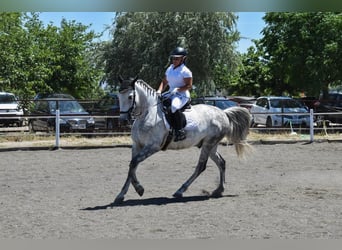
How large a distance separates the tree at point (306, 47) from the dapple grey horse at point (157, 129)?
60.1 feet

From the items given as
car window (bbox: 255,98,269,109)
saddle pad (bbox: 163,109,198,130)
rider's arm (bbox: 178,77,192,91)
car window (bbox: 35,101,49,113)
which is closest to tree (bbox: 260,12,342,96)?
car window (bbox: 255,98,269,109)

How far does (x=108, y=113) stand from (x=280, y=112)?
6669 mm

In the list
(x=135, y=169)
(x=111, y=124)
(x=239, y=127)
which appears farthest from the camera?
(x=111, y=124)

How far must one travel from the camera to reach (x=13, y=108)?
81.9 feet

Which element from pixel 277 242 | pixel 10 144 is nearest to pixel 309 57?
pixel 10 144

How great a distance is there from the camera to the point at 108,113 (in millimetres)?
22656

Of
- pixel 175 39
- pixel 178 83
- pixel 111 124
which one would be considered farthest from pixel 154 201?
pixel 175 39

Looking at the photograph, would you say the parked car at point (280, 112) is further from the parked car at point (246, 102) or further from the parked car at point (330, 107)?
the parked car at point (246, 102)

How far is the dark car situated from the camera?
69.4ft

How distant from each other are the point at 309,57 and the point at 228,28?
4.17 m

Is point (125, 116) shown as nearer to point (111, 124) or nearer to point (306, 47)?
point (111, 124)

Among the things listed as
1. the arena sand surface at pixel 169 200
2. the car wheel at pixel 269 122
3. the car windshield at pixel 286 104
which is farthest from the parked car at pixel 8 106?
the car windshield at pixel 286 104

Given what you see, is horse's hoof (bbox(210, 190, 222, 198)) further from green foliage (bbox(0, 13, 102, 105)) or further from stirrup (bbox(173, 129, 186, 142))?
green foliage (bbox(0, 13, 102, 105))

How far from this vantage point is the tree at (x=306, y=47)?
27.3 metres
